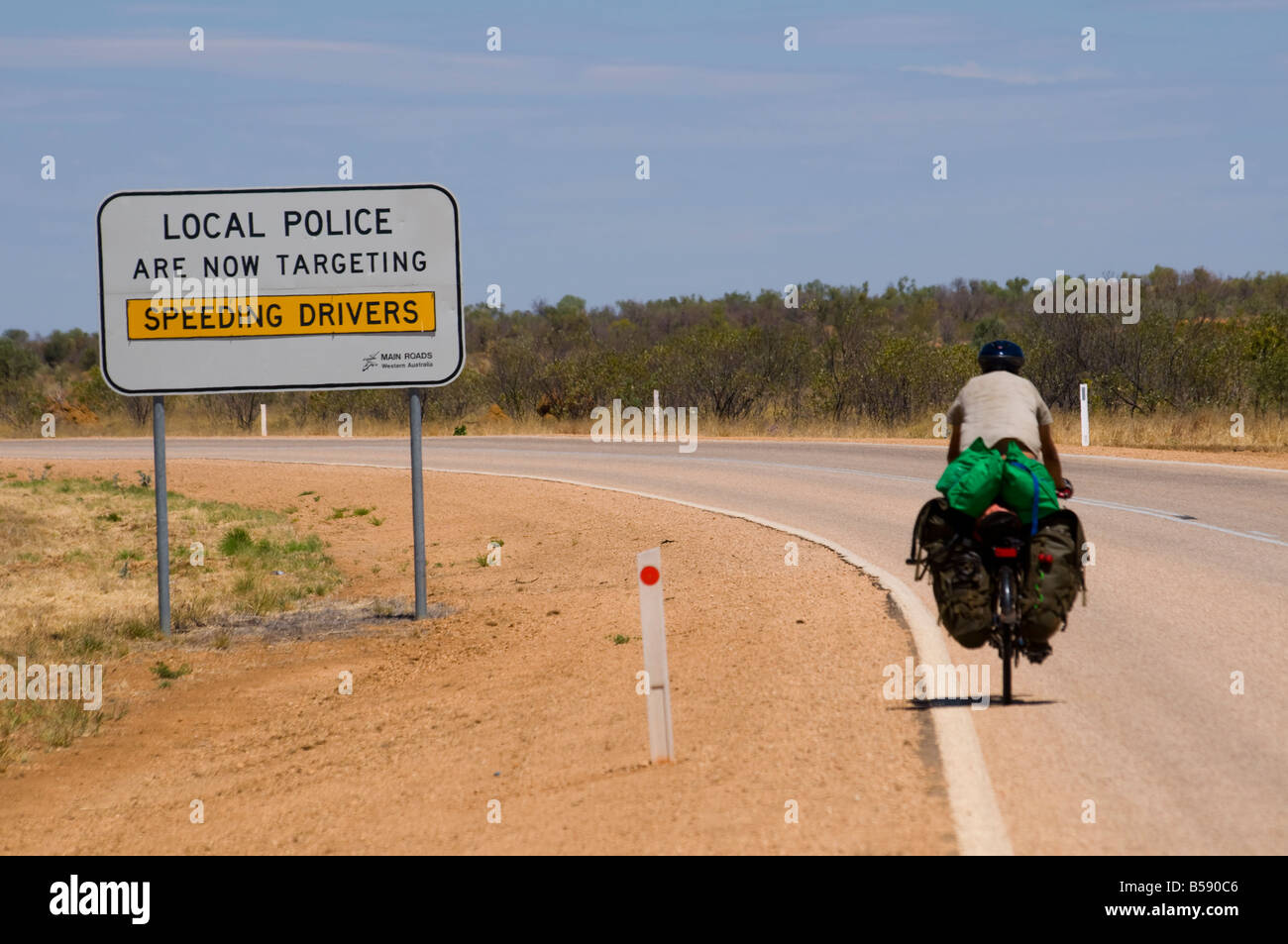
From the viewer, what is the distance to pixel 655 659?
6703 mm

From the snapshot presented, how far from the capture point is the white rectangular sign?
1231 centimetres

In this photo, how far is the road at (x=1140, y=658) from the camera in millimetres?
5590

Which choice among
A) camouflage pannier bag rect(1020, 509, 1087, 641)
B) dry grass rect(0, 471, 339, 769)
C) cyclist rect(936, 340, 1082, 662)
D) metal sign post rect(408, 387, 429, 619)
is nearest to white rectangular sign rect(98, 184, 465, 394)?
metal sign post rect(408, 387, 429, 619)

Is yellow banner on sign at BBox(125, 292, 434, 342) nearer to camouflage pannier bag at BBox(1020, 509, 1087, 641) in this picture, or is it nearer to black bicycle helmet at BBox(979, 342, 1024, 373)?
black bicycle helmet at BBox(979, 342, 1024, 373)

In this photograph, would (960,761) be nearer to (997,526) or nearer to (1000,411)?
(997,526)

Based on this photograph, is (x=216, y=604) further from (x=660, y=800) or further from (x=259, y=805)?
(x=660, y=800)

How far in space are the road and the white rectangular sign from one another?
16.3 ft

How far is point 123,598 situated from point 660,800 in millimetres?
10088

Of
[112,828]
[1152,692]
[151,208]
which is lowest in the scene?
[112,828]

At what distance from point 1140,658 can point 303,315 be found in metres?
7.90

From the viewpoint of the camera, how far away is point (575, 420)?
4188 cm

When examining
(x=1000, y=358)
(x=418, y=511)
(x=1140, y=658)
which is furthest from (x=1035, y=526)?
(x=418, y=511)

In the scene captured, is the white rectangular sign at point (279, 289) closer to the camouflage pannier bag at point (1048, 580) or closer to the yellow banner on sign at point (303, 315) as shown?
the yellow banner on sign at point (303, 315)

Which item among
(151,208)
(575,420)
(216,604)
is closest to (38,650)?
(216,604)
